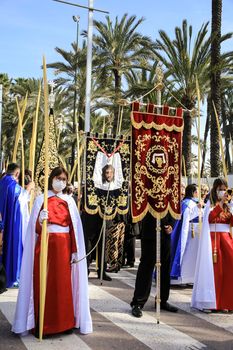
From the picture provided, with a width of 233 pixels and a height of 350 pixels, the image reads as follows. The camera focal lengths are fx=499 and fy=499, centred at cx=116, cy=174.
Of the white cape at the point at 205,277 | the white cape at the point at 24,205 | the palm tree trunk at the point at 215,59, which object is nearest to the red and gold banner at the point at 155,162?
the white cape at the point at 205,277

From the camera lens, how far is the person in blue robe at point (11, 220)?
25.8 ft

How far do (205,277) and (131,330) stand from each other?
1.54 meters

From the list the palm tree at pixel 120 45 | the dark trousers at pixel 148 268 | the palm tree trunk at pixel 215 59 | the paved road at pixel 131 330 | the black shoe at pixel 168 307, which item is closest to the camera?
the paved road at pixel 131 330

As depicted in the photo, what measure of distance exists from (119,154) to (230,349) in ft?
15.7

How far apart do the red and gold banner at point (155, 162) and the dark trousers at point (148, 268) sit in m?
0.46

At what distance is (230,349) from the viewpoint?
4875 mm

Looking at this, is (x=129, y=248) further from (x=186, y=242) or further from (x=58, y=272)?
(x=58, y=272)

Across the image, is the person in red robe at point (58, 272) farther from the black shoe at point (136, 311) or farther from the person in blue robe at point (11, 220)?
the person in blue robe at point (11, 220)

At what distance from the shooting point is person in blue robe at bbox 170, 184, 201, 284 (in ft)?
27.3

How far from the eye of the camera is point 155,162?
5.96 meters

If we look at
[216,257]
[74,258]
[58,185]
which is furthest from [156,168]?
[216,257]

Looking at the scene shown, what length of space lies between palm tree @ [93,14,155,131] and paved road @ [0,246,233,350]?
A: 19172 mm

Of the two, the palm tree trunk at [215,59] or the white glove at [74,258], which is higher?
the palm tree trunk at [215,59]

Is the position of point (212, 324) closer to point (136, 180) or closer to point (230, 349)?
point (230, 349)
